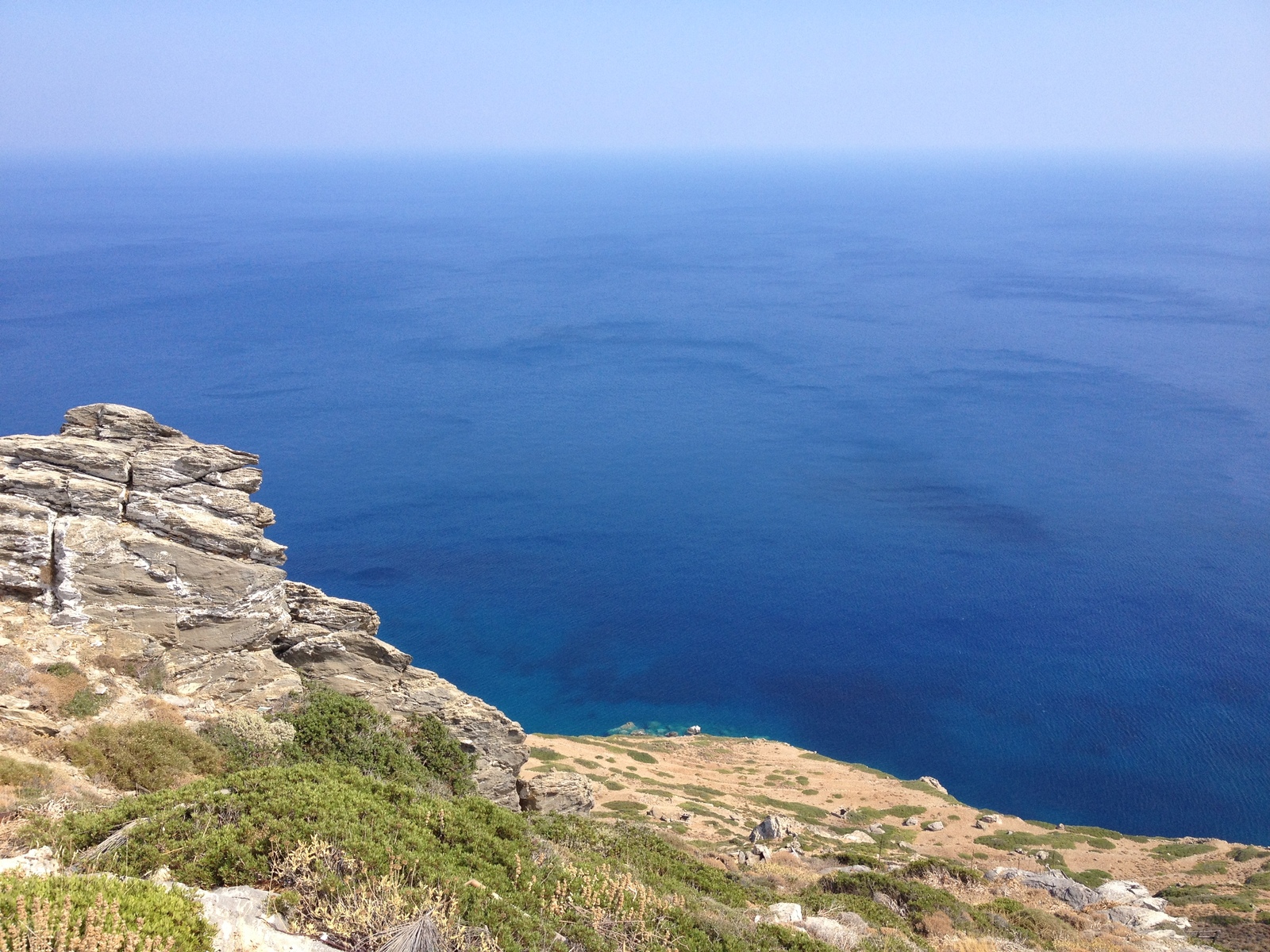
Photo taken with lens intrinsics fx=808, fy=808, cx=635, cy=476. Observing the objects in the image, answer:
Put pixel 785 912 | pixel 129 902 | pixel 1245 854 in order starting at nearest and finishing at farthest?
pixel 129 902 → pixel 785 912 → pixel 1245 854

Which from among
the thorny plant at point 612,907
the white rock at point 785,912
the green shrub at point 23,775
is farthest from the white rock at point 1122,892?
the green shrub at point 23,775

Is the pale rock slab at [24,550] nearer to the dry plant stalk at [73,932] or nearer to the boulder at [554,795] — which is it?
the boulder at [554,795]

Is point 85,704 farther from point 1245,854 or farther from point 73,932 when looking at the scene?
point 1245,854

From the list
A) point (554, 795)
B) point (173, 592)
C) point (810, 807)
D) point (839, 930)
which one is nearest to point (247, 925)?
point (839, 930)

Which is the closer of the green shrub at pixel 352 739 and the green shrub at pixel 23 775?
the green shrub at pixel 23 775

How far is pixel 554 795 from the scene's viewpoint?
73.9ft

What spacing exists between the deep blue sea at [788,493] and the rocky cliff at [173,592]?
31.5 metres

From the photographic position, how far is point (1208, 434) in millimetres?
101125

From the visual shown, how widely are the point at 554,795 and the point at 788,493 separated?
68225 millimetres

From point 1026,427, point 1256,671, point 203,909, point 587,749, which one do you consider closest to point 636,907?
point 203,909

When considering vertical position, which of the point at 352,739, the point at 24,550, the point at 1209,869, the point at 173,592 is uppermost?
the point at 24,550

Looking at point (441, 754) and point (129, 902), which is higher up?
point (129, 902)

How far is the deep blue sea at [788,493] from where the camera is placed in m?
55.7

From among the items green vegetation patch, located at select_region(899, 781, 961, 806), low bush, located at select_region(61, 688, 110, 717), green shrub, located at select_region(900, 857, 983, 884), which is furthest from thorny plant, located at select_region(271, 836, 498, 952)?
green vegetation patch, located at select_region(899, 781, 961, 806)
